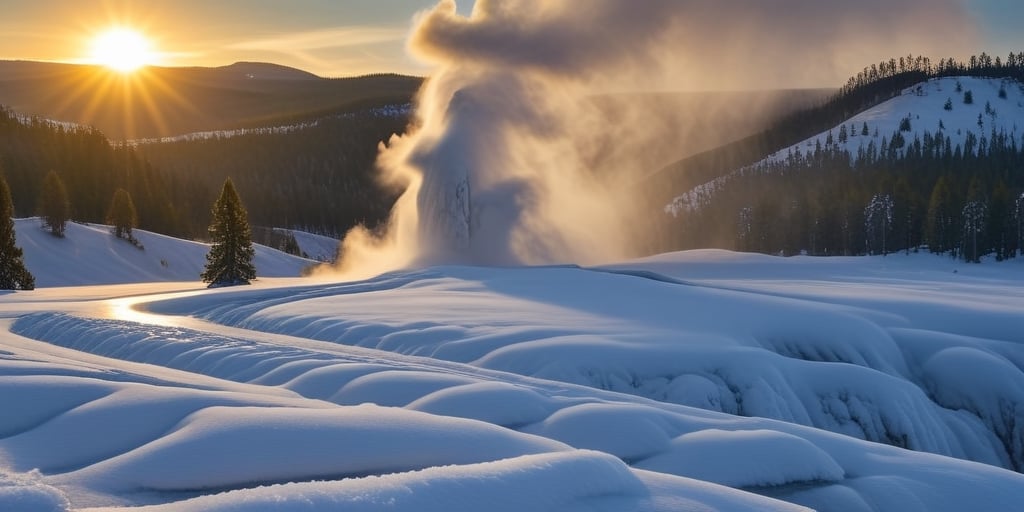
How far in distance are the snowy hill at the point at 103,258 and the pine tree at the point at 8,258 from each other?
19.0m

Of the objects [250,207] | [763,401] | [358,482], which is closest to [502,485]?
[358,482]

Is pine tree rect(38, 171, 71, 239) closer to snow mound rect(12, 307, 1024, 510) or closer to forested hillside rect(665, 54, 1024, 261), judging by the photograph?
snow mound rect(12, 307, 1024, 510)

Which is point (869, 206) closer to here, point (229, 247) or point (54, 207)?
point (229, 247)

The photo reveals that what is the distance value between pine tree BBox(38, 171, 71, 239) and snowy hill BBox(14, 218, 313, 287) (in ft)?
2.45

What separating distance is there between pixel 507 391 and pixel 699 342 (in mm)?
7832

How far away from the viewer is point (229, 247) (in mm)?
41375

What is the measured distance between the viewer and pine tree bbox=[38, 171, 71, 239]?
64.8m

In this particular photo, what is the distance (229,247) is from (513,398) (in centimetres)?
3600

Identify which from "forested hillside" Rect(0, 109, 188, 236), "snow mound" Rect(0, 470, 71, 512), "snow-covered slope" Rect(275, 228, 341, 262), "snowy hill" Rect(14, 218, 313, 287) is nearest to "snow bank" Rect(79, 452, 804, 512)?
"snow mound" Rect(0, 470, 71, 512)

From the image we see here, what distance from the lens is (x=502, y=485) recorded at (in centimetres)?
452

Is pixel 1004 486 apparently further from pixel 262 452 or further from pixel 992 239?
pixel 992 239

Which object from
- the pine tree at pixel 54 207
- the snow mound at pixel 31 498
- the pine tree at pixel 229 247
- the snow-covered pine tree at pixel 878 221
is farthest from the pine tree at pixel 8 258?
the snow-covered pine tree at pixel 878 221

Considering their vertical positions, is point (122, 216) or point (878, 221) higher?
point (122, 216)

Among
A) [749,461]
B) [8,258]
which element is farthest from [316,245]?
[749,461]
